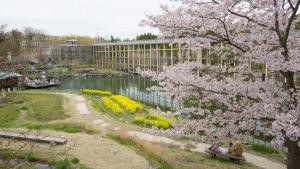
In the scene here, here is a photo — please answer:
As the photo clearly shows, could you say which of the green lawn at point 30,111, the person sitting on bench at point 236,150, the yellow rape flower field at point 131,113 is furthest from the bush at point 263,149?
the green lawn at point 30,111

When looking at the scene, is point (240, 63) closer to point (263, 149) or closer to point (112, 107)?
point (263, 149)

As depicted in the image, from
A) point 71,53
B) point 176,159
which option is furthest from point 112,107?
point 71,53

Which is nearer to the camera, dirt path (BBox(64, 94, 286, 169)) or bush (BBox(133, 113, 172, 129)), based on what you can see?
dirt path (BBox(64, 94, 286, 169))

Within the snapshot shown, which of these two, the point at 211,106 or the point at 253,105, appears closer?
the point at 253,105

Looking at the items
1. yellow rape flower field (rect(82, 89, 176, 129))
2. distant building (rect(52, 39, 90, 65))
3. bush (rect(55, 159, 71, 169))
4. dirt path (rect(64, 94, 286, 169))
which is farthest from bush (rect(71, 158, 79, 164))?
distant building (rect(52, 39, 90, 65))

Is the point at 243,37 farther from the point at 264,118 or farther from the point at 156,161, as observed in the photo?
the point at 156,161

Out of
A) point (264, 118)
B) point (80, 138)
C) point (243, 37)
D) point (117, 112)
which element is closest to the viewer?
point (264, 118)

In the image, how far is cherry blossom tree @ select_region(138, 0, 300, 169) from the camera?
5.54m

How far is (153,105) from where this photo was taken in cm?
2327

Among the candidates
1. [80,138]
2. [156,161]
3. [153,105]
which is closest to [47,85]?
[153,105]

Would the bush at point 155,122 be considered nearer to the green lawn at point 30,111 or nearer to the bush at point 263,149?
the green lawn at point 30,111

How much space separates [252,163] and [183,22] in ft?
20.8

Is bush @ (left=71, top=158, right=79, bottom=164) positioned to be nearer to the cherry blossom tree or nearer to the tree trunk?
the cherry blossom tree

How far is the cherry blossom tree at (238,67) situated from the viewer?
18.2ft
